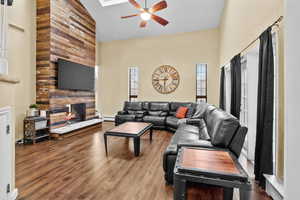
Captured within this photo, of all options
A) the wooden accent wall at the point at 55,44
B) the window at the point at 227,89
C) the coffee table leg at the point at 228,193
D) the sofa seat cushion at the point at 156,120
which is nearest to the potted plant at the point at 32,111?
the wooden accent wall at the point at 55,44

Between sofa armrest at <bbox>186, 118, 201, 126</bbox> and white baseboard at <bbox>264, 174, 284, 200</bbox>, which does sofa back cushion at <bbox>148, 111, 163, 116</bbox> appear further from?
white baseboard at <bbox>264, 174, 284, 200</bbox>

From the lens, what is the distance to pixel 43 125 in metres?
4.25

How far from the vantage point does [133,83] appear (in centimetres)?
730

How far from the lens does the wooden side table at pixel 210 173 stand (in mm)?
1251

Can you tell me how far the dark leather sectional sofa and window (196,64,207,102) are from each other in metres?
0.94

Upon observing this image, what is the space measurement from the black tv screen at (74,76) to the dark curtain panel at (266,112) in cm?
486

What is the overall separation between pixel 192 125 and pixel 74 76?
4.02 m

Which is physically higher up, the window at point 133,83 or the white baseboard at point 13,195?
the window at point 133,83

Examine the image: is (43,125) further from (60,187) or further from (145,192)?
(145,192)

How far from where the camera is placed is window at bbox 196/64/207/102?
634cm

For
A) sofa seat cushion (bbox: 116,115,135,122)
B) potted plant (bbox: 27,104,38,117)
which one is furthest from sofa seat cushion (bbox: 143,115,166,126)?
potted plant (bbox: 27,104,38,117)

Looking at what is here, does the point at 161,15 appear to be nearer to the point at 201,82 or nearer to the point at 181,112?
the point at 201,82

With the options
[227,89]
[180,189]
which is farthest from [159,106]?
[180,189]

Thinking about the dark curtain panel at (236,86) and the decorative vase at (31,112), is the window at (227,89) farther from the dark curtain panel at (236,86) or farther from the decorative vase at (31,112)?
the decorative vase at (31,112)
